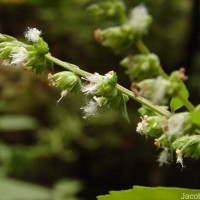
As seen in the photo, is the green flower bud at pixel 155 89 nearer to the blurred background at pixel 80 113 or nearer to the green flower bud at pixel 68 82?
the green flower bud at pixel 68 82

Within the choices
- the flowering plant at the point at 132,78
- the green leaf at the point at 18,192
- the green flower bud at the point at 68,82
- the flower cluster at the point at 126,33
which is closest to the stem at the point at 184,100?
the flowering plant at the point at 132,78

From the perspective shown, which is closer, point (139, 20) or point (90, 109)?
point (139, 20)

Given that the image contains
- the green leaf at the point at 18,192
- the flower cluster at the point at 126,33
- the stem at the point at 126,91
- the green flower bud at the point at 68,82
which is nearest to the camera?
the flower cluster at the point at 126,33

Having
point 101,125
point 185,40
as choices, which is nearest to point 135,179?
point 101,125

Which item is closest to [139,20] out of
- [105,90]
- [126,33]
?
[126,33]

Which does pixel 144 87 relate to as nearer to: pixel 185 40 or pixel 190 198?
pixel 190 198

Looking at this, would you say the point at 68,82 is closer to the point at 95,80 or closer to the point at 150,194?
the point at 95,80

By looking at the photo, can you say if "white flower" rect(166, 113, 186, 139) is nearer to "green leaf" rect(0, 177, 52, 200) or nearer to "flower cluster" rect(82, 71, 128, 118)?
"flower cluster" rect(82, 71, 128, 118)

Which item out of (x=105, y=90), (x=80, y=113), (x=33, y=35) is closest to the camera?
(x=105, y=90)
